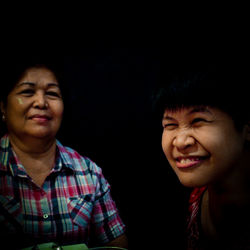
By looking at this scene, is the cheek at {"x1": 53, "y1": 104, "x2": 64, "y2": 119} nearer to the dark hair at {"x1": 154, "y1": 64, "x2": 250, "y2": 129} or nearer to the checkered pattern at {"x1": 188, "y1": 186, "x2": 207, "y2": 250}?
the dark hair at {"x1": 154, "y1": 64, "x2": 250, "y2": 129}

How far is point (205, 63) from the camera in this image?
1.20 m

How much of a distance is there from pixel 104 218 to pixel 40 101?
794 mm

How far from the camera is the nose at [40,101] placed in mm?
1327

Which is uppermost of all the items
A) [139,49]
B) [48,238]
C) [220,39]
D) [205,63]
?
[139,49]

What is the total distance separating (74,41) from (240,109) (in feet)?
3.55

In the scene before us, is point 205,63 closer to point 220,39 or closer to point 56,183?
point 220,39

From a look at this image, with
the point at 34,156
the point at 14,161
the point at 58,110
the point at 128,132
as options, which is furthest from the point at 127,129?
the point at 14,161

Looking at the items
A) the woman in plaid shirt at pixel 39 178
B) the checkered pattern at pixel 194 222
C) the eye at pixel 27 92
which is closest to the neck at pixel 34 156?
the woman in plaid shirt at pixel 39 178

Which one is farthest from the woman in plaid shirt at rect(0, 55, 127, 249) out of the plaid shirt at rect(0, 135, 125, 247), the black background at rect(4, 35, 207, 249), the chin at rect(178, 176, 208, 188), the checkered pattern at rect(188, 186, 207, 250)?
the chin at rect(178, 176, 208, 188)

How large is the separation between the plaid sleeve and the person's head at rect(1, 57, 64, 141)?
471 mm

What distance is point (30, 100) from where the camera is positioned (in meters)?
1.33

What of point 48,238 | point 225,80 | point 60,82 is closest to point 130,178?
point 48,238

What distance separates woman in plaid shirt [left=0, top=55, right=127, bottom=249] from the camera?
1289 millimetres

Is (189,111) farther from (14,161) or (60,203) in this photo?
(14,161)
